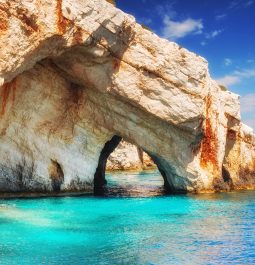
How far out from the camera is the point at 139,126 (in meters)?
26.9

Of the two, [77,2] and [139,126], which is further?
[139,126]

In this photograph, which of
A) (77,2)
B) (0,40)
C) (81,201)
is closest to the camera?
(0,40)

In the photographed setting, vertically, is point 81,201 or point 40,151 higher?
point 40,151

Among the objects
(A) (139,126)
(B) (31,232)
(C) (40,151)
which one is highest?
(A) (139,126)

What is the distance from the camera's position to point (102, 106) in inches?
1043

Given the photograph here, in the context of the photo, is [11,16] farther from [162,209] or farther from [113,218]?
[162,209]

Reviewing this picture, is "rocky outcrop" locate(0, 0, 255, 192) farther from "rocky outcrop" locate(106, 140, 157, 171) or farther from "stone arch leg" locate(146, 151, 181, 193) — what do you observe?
"rocky outcrop" locate(106, 140, 157, 171)

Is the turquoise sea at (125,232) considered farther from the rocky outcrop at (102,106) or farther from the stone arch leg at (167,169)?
the stone arch leg at (167,169)

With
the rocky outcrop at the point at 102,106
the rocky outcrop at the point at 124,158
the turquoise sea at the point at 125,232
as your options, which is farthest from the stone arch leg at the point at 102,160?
the rocky outcrop at the point at 124,158

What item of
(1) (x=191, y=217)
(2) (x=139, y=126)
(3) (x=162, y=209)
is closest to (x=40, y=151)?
(2) (x=139, y=126)

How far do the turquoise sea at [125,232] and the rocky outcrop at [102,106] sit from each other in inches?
120

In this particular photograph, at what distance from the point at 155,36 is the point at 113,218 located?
1129cm

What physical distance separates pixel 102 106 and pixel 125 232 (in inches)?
478

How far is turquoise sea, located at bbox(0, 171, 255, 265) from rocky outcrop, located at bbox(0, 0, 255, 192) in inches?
120
